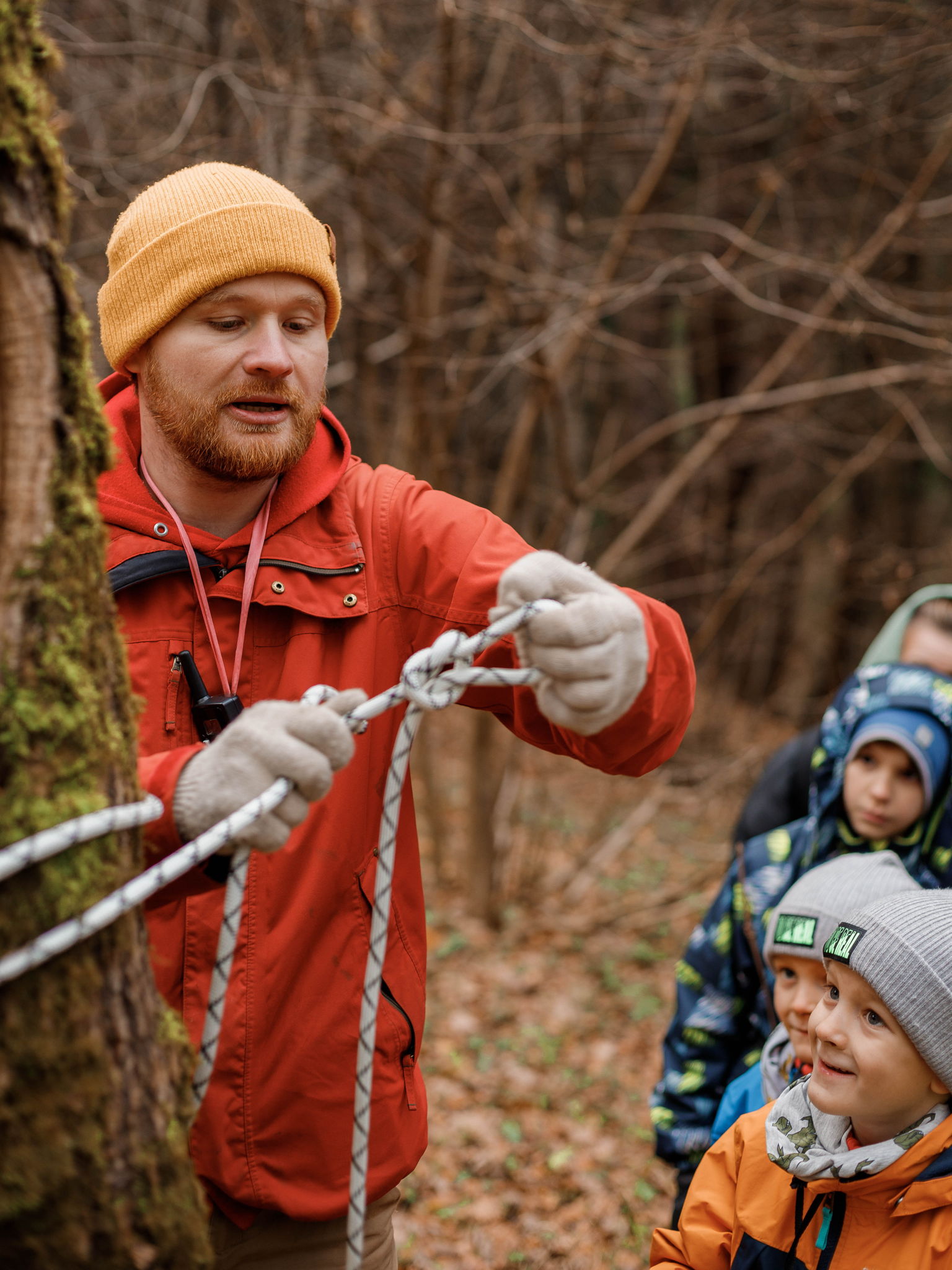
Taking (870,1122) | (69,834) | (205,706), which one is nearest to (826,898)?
(870,1122)

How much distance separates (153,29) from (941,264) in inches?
265

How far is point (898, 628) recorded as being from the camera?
3.28 m

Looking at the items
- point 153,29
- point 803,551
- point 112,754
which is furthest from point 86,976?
point 803,551

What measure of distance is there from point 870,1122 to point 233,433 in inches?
62.9

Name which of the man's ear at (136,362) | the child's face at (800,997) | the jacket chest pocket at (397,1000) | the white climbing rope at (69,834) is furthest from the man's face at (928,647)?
the white climbing rope at (69,834)

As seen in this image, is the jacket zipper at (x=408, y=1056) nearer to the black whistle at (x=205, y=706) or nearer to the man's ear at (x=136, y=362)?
the black whistle at (x=205, y=706)

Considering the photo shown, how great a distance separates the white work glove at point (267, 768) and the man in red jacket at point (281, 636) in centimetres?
42

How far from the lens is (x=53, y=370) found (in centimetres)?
105

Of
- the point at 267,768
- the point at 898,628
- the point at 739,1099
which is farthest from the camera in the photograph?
the point at 898,628

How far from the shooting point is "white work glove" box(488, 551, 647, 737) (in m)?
1.30

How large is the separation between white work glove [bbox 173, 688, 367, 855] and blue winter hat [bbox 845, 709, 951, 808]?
1797mm

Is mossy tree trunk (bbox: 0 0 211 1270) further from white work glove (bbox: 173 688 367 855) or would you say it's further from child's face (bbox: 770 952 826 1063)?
child's face (bbox: 770 952 826 1063)

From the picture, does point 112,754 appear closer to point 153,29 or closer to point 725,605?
point 725,605

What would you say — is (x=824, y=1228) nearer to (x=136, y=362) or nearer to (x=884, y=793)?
(x=884, y=793)
